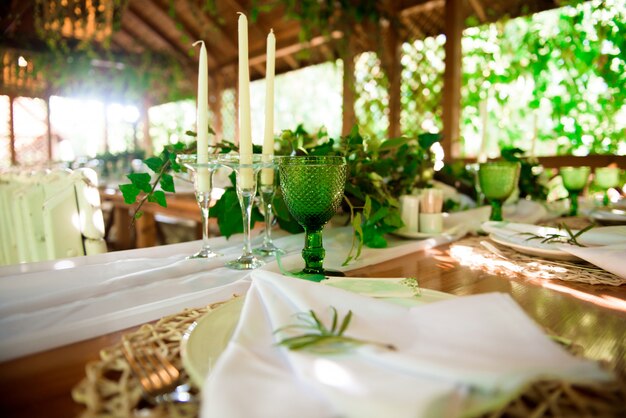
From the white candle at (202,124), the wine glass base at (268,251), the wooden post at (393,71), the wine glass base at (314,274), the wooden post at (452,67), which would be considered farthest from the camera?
the wooden post at (393,71)

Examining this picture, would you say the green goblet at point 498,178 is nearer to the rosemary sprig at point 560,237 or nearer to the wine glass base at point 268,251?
the rosemary sprig at point 560,237

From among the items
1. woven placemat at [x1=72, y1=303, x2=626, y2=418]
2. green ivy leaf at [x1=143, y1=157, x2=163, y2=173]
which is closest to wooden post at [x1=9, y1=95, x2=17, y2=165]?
green ivy leaf at [x1=143, y1=157, x2=163, y2=173]

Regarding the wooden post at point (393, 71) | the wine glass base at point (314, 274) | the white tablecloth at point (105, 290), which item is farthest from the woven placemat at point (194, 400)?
the wooden post at point (393, 71)

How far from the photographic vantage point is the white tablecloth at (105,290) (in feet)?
1.49

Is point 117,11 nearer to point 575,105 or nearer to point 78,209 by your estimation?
point 78,209

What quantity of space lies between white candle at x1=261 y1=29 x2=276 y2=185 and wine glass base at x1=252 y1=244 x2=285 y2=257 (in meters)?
0.14

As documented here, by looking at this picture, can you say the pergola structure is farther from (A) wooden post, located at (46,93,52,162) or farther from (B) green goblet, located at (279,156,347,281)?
(B) green goblet, located at (279,156,347,281)

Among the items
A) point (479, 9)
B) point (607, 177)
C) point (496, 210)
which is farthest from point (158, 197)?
point (479, 9)

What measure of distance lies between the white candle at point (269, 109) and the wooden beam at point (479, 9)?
143 inches

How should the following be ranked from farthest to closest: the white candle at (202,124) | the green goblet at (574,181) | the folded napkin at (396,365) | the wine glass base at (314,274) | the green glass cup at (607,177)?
the green glass cup at (607,177)
the green goblet at (574,181)
the white candle at (202,124)
the wine glass base at (314,274)
the folded napkin at (396,365)

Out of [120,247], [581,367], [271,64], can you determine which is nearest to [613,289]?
[581,367]

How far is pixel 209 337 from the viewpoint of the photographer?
379 mm

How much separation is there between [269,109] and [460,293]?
487 mm

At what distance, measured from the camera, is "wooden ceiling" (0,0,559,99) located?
3.83 m
